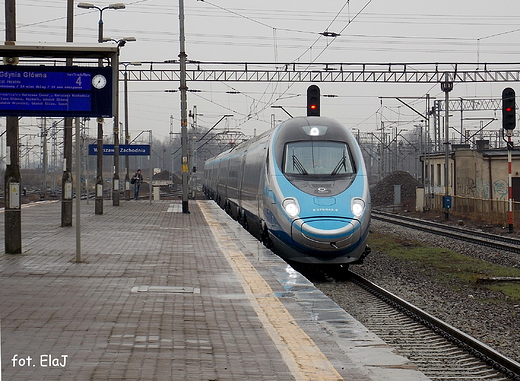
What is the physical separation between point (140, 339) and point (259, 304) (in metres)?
2.29

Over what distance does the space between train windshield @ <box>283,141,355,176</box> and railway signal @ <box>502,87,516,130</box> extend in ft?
41.7

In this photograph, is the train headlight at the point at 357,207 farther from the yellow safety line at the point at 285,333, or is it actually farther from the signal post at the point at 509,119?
the signal post at the point at 509,119

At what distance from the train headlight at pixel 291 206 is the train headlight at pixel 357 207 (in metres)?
1.00

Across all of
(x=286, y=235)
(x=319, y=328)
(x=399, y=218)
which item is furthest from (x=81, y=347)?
(x=399, y=218)

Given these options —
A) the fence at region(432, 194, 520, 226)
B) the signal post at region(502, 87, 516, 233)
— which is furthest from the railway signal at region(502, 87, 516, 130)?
the fence at region(432, 194, 520, 226)

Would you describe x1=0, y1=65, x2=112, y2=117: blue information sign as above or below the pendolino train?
above

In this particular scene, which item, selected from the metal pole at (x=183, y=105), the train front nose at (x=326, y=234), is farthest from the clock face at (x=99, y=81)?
the metal pole at (x=183, y=105)

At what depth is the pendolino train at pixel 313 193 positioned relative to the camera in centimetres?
1376

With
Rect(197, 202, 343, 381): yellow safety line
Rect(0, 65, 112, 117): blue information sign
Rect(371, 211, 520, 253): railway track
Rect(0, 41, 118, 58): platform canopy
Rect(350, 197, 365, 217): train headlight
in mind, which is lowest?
Rect(371, 211, 520, 253): railway track

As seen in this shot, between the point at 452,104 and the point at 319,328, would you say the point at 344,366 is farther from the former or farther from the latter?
the point at 452,104

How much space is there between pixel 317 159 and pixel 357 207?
6.18ft

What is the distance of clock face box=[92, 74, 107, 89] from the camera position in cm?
1259

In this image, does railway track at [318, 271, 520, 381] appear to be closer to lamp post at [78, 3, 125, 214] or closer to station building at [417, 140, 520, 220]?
lamp post at [78, 3, 125, 214]

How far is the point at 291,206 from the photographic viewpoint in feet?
46.9
